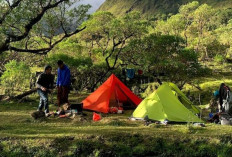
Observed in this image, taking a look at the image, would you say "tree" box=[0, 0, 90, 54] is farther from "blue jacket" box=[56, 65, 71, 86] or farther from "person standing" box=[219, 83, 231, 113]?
"person standing" box=[219, 83, 231, 113]

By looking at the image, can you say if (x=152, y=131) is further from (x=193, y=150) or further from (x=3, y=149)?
(x=3, y=149)

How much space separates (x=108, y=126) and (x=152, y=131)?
1.70 m

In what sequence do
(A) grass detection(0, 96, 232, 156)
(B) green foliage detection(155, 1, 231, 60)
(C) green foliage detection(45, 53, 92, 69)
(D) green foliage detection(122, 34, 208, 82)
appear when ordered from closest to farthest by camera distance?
(A) grass detection(0, 96, 232, 156)
(D) green foliage detection(122, 34, 208, 82)
(C) green foliage detection(45, 53, 92, 69)
(B) green foliage detection(155, 1, 231, 60)

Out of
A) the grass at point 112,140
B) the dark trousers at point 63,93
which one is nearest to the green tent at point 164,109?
the grass at point 112,140

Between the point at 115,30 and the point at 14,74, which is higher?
the point at 115,30

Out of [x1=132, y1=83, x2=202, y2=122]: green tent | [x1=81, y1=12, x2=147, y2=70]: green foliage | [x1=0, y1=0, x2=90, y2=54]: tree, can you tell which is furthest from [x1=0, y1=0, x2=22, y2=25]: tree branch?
[x1=81, y1=12, x2=147, y2=70]: green foliage

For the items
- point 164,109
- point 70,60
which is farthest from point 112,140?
point 70,60

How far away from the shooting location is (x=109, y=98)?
13.2 m

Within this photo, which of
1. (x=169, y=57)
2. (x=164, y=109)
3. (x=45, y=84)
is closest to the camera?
(x=164, y=109)

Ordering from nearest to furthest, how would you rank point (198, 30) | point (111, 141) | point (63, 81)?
1. point (111, 141)
2. point (63, 81)
3. point (198, 30)

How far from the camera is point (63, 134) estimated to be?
27.3 feet

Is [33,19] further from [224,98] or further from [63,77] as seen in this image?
[224,98]

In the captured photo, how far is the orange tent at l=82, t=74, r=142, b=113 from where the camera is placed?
42.7 ft

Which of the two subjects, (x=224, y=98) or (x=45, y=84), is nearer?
(x=45, y=84)
